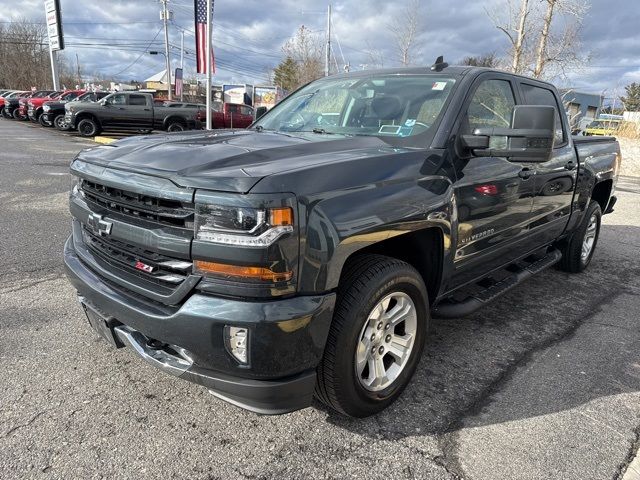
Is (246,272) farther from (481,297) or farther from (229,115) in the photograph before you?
(229,115)

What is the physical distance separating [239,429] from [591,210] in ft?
14.4

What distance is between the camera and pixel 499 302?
4.39m

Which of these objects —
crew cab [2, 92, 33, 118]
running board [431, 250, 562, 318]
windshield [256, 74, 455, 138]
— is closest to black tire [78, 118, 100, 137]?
crew cab [2, 92, 33, 118]

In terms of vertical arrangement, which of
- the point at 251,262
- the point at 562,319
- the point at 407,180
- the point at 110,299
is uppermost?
the point at 407,180

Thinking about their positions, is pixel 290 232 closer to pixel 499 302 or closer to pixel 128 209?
pixel 128 209

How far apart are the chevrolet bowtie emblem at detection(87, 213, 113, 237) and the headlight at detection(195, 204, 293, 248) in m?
0.67

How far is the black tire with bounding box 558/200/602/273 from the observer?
5.06 metres

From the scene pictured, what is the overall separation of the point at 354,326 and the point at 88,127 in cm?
1956

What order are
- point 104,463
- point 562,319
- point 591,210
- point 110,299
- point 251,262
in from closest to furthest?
point 251,262 → point 104,463 → point 110,299 → point 562,319 → point 591,210

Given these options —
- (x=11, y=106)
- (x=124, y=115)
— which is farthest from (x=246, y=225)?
(x=11, y=106)

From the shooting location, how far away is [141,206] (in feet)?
7.14

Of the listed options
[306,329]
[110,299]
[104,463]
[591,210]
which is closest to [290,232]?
[306,329]

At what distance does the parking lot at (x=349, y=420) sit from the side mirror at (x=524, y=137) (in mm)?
1390

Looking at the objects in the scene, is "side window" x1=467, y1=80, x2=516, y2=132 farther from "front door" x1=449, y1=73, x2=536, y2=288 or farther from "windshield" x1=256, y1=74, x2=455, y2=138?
"windshield" x1=256, y1=74, x2=455, y2=138
